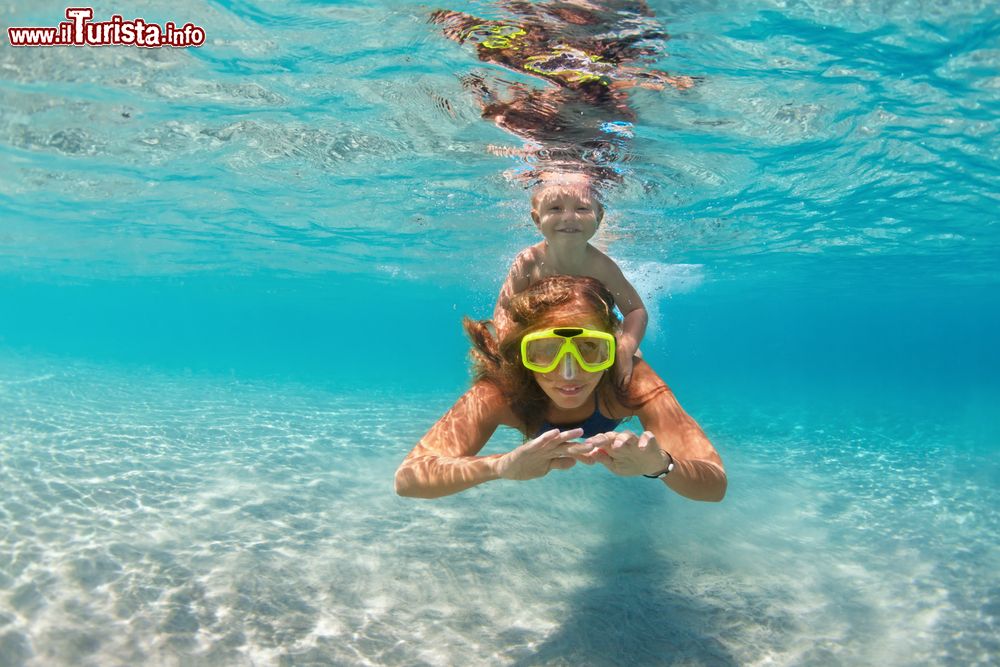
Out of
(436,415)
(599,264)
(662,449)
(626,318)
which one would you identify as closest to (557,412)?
(662,449)

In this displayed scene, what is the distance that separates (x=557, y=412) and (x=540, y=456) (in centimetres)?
187

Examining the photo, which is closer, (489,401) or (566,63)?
(489,401)

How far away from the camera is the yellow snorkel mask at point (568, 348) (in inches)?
147

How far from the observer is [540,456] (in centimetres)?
292

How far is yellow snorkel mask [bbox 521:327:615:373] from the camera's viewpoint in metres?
3.73

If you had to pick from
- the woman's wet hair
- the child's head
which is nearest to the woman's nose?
the woman's wet hair

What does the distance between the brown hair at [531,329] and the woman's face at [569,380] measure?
0.14 meters

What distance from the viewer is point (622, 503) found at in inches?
405

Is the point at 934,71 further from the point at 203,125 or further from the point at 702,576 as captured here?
the point at 203,125

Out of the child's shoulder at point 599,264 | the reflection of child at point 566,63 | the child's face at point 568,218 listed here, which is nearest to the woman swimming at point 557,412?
the child's shoulder at point 599,264

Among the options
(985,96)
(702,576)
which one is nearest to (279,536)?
(702,576)

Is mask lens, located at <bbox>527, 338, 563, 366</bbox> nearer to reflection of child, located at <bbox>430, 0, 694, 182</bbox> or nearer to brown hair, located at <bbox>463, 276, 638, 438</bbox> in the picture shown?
brown hair, located at <bbox>463, 276, 638, 438</bbox>

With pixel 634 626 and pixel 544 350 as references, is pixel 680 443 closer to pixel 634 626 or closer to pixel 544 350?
pixel 544 350

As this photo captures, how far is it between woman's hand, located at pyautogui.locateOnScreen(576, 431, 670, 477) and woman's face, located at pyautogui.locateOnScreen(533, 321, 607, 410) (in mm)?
862
